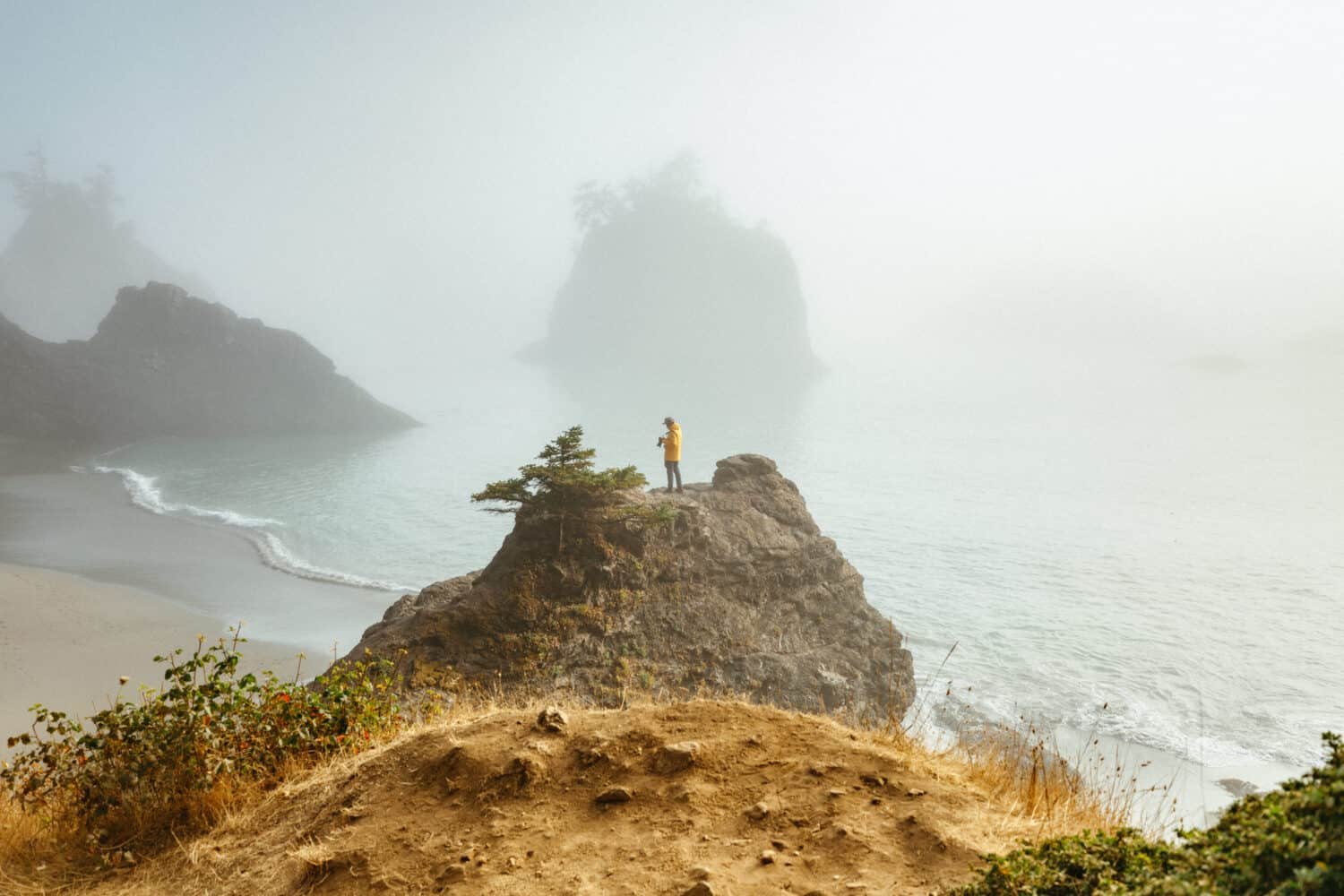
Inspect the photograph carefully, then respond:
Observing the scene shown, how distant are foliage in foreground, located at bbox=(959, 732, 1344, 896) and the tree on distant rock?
1057 cm

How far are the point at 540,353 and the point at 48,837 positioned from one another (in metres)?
179

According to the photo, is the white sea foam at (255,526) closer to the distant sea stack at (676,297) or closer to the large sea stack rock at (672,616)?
the large sea stack rock at (672,616)

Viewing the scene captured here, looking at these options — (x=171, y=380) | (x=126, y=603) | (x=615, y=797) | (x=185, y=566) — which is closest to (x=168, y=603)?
(x=126, y=603)

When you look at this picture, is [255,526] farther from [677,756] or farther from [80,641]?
[677,756]

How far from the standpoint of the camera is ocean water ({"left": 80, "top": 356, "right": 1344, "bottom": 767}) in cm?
2067

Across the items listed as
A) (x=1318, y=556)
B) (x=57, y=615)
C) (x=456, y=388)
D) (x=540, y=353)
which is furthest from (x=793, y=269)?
(x=57, y=615)

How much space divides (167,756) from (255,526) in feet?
108

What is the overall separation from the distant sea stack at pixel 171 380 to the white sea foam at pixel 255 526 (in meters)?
13.5

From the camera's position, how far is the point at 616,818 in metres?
4.27

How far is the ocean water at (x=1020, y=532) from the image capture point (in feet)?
67.8

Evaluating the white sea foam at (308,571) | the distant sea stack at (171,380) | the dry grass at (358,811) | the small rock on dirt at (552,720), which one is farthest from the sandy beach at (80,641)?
the distant sea stack at (171,380)

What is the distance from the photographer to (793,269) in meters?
173

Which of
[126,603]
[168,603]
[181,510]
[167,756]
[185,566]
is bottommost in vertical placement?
[168,603]

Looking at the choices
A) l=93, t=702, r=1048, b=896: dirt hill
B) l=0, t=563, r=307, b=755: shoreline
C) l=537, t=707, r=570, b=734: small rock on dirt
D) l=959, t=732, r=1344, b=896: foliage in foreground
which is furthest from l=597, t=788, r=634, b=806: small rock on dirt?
l=0, t=563, r=307, b=755: shoreline
